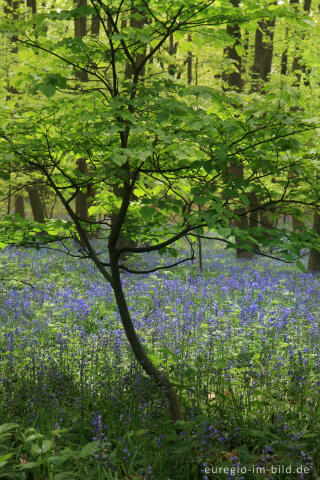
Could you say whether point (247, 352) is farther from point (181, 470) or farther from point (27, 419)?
point (27, 419)

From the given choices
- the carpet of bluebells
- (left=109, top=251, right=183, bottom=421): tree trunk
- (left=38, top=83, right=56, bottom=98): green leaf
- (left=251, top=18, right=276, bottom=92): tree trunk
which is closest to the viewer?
(left=38, top=83, right=56, bottom=98): green leaf

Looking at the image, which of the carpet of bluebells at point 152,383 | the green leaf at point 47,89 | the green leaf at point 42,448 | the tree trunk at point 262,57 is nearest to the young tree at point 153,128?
the green leaf at point 47,89

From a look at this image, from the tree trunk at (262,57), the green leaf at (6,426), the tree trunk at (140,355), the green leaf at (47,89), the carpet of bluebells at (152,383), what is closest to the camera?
the green leaf at (47,89)

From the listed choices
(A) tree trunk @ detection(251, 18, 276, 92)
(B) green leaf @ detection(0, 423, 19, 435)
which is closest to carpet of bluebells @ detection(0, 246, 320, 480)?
(B) green leaf @ detection(0, 423, 19, 435)

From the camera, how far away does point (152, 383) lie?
12.3 ft

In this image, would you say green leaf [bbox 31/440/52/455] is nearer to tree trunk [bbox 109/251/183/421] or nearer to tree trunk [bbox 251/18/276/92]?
tree trunk [bbox 109/251/183/421]

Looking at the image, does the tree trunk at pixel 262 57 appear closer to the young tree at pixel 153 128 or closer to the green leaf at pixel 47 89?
the young tree at pixel 153 128

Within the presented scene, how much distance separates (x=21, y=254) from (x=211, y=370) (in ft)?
32.1

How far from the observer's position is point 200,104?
9.66ft

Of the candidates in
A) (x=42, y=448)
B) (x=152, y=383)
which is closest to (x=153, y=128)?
(x=42, y=448)

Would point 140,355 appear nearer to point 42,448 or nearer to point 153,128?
point 42,448

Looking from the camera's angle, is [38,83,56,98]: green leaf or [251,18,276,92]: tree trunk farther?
[251,18,276,92]: tree trunk

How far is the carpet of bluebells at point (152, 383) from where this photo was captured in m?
2.96

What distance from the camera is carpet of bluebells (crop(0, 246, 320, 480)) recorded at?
296cm
